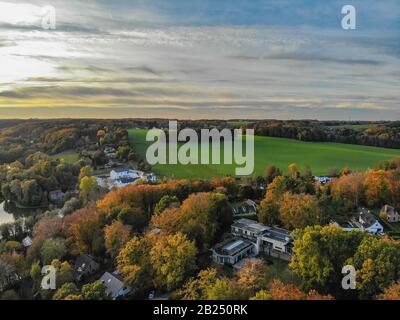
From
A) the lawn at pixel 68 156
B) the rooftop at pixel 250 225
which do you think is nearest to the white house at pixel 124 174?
the lawn at pixel 68 156

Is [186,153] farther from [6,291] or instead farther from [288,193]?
[6,291]

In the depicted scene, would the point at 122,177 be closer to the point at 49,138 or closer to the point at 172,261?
the point at 49,138

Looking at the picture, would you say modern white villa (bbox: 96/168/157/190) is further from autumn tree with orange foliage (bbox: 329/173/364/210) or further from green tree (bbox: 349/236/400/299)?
green tree (bbox: 349/236/400/299)

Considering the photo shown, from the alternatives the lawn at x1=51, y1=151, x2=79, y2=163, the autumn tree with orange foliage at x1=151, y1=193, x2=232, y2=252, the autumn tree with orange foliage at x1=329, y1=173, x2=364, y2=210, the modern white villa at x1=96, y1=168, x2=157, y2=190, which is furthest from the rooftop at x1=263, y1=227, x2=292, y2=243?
the lawn at x1=51, y1=151, x2=79, y2=163

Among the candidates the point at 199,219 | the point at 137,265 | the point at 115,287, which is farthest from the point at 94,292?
the point at 199,219

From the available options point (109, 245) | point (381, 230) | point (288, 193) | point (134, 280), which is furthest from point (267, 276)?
point (381, 230)
